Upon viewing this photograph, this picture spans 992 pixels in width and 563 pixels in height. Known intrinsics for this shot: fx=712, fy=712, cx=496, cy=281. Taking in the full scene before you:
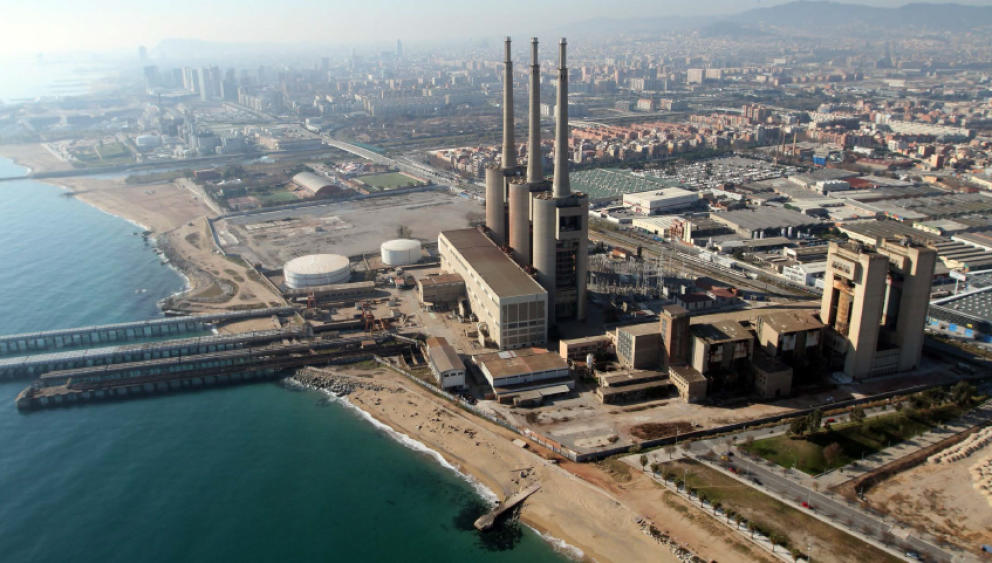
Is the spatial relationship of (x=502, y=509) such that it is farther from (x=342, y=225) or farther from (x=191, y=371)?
(x=342, y=225)

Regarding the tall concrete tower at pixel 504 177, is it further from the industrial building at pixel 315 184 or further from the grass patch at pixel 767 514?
the industrial building at pixel 315 184

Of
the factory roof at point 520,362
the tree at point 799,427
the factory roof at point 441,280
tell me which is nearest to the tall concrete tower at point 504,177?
the factory roof at point 441,280

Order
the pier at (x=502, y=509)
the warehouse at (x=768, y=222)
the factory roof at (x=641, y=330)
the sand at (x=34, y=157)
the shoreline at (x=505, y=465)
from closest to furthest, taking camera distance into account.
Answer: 1. the shoreline at (x=505, y=465)
2. the pier at (x=502, y=509)
3. the factory roof at (x=641, y=330)
4. the warehouse at (x=768, y=222)
5. the sand at (x=34, y=157)

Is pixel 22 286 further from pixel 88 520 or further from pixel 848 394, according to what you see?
pixel 848 394

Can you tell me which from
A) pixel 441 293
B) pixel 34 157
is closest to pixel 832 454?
pixel 441 293

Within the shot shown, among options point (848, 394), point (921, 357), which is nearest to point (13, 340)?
point (848, 394)

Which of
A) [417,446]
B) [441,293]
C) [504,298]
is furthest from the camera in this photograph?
[441,293]
